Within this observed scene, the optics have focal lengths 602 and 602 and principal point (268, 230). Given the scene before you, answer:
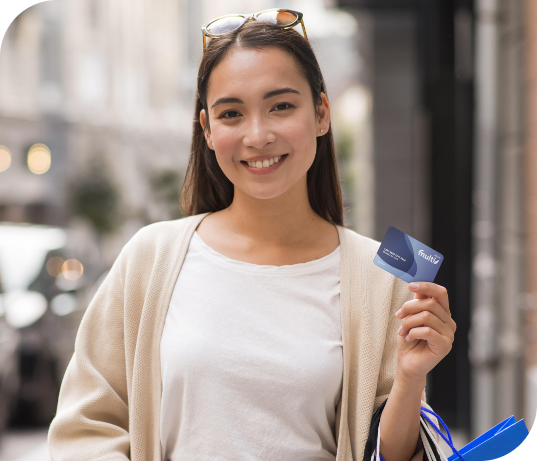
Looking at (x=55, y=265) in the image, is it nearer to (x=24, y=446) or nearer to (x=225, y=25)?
(x=24, y=446)

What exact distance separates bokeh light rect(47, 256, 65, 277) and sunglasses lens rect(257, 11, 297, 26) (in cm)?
375

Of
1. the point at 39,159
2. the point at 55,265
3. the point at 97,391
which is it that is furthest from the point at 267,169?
the point at 39,159

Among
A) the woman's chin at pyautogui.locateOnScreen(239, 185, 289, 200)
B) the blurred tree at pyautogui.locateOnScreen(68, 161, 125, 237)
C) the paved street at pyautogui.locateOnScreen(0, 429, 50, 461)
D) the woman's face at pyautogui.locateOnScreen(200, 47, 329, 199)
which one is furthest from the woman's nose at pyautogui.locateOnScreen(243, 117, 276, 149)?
the blurred tree at pyautogui.locateOnScreen(68, 161, 125, 237)

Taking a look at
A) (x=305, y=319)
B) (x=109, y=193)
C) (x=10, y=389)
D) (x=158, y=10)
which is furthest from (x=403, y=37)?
(x=305, y=319)

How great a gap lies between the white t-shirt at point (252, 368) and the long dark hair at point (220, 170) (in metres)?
0.30

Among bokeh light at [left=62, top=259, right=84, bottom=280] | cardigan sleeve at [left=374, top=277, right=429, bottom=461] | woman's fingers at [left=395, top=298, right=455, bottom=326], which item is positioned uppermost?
woman's fingers at [left=395, top=298, right=455, bottom=326]

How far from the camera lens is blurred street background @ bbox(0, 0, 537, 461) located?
3.50m

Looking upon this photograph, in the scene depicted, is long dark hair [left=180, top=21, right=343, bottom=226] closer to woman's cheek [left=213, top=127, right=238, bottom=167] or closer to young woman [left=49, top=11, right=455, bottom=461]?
young woman [left=49, top=11, right=455, bottom=461]

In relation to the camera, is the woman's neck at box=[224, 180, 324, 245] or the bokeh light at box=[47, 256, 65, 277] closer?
the woman's neck at box=[224, 180, 324, 245]

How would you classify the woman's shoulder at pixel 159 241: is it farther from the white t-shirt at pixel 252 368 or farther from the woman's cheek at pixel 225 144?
the woman's cheek at pixel 225 144

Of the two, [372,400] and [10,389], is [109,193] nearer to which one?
[10,389]

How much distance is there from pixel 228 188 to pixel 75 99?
601 centimetres

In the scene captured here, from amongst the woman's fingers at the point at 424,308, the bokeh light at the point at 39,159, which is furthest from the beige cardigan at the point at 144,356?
the bokeh light at the point at 39,159

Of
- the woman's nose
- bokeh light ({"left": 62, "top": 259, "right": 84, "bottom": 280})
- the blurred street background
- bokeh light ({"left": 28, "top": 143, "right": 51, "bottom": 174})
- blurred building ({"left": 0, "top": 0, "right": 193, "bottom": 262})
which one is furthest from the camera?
bokeh light ({"left": 28, "top": 143, "right": 51, "bottom": 174})
